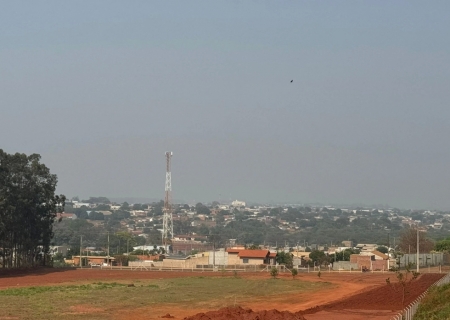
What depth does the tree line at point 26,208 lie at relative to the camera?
77375mm

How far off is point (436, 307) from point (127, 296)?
2286 cm

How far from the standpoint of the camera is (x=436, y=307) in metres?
31.3

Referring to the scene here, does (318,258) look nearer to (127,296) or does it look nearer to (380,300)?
(380,300)

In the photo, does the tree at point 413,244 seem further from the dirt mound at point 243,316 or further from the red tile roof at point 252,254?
the dirt mound at point 243,316

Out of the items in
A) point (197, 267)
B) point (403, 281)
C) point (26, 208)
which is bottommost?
point (197, 267)

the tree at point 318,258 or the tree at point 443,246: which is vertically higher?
Answer: the tree at point 443,246

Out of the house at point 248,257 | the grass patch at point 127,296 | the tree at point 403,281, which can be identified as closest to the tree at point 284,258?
the house at point 248,257

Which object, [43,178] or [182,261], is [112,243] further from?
[43,178]

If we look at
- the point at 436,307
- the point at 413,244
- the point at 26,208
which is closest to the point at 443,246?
the point at 413,244

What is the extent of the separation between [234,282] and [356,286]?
33.7 feet

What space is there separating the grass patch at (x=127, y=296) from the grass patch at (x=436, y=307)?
41.8 feet

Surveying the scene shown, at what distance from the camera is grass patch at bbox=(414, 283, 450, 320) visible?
2630 centimetres

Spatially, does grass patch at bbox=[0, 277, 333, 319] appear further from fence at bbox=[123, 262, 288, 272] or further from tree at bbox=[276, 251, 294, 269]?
tree at bbox=[276, 251, 294, 269]

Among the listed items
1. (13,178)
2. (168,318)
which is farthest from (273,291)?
(13,178)
